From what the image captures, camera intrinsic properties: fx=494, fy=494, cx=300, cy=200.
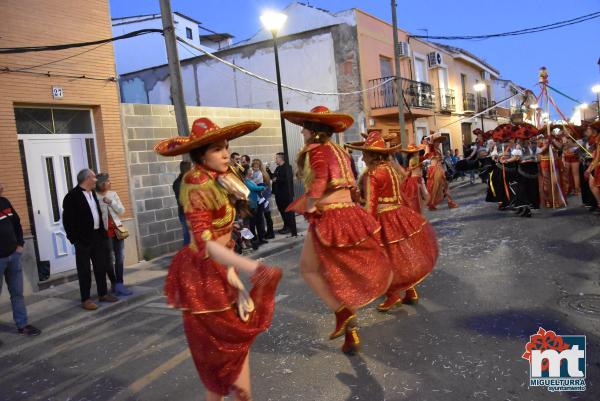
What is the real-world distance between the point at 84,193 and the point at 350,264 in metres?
3.91

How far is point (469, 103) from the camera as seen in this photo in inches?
1239

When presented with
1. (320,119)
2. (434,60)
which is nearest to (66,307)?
(320,119)

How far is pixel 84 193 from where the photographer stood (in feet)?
20.8

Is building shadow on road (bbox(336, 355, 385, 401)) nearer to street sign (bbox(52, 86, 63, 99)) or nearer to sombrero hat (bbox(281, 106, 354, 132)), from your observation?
sombrero hat (bbox(281, 106, 354, 132))

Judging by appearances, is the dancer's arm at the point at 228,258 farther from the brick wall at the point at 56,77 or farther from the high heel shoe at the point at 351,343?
the brick wall at the point at 56,77

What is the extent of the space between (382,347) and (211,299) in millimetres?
2107

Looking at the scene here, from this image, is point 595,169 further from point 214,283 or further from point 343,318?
point 214,283

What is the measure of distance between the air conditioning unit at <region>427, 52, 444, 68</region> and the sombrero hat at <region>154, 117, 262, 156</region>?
25125 millimetres

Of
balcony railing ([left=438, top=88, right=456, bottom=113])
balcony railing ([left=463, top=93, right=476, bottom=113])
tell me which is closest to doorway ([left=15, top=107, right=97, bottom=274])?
balcony railing ([left=438, top=88, right=456, bottom=113])

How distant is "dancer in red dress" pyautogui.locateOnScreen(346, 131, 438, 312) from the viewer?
495 centimetres

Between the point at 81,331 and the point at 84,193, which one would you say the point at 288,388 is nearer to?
the point at 81,331

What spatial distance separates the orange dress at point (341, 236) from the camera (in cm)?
409

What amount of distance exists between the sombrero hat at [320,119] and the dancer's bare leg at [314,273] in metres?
0.94

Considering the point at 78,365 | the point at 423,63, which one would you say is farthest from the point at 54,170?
the point at 423,63
